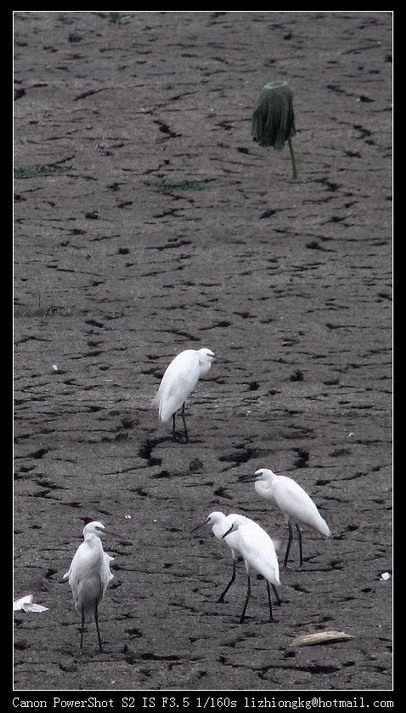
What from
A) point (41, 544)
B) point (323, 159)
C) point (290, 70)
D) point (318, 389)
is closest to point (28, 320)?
point (318, 389)

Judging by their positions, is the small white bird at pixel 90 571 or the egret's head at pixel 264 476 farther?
the egret's head at pixel 264 476

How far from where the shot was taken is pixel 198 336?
1067 centimetres

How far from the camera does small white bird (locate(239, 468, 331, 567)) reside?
6.83m

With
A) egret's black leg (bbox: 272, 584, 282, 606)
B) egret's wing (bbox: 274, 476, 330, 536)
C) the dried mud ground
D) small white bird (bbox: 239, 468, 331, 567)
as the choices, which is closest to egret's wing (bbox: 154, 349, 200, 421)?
the dried mud ground

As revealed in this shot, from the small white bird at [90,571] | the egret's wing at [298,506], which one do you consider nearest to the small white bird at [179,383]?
the egret's wing at [298,506]

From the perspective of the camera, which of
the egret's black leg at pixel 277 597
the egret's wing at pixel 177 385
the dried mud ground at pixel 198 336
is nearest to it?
the dried mud ground at pixel 198 336

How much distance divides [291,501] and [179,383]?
195 centimetres

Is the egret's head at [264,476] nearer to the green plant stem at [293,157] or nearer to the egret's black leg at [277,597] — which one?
the egret's black leg at [277,597]

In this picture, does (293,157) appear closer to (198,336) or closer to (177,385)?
(198,336)

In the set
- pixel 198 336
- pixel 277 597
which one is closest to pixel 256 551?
pixel 277 597

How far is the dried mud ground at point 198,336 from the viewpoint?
630cm

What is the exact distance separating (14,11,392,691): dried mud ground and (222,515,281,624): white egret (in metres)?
0.30

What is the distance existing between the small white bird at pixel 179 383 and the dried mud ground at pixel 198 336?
0.26m

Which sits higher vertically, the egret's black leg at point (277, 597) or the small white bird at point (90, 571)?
the small white bird at point (90, 571)
